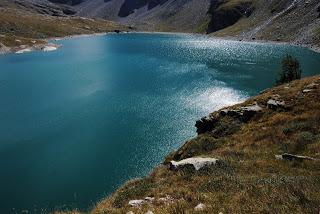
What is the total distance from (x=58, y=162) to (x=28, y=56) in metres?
149

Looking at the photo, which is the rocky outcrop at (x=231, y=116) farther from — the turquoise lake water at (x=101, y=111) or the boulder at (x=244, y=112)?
the turquoise lake water at (x=101, y=111)

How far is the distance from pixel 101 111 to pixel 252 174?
6438cm

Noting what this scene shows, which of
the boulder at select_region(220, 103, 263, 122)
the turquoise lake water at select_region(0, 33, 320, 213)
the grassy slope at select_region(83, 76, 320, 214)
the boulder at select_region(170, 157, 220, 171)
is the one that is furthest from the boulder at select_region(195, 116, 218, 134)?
the boulder at select_region(170, 157, 220, 171)

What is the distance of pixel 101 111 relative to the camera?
272 feet

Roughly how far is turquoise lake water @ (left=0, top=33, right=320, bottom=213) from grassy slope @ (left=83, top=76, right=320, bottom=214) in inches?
340

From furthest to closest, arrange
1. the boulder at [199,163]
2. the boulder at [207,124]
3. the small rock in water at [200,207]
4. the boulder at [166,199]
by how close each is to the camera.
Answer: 1. the boulder at [207,124]
2. the boulder at [199,163]
3. the boulder at [166,199]
4. the small rock in water at [200,207]

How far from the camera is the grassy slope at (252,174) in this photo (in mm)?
15500

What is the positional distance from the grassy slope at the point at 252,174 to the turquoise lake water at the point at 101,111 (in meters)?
8.63

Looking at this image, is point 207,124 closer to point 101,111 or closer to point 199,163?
point 199,163

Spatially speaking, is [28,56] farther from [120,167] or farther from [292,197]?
[292,197]

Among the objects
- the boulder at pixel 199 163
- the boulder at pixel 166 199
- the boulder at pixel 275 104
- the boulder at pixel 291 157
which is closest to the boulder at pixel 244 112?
the boulder at pixel 275 104

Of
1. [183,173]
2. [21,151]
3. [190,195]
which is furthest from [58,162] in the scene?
[190,195]

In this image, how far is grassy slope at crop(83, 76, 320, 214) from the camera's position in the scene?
15500mm

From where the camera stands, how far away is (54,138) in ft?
213
